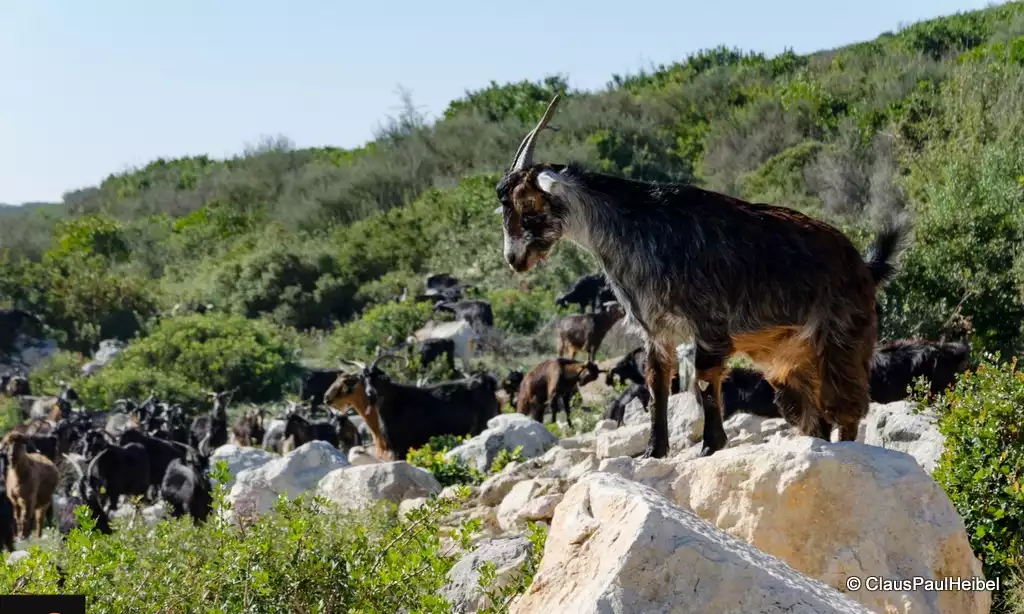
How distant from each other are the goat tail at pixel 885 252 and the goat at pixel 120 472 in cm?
992

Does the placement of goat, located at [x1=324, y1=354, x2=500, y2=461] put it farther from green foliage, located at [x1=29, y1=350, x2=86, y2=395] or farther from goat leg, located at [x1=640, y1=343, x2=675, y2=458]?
green foliage, located at [x1=29, y1=350, x2=86, y2=395]

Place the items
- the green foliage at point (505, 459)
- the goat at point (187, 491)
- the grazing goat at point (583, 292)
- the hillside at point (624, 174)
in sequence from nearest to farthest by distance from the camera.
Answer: the green foliage at point (505, 459), the goat at point (187, 491), the hillside at point (624, 174), the grazing goat at point (583, 292)

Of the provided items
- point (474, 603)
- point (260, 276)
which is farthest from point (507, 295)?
point (474, 603)

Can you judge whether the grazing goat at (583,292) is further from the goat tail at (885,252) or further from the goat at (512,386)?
the goat tail at (885,252)

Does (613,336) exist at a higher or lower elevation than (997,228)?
lower

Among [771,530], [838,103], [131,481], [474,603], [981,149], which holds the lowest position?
A: [131,481]

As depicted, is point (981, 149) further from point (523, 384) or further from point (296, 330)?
point (296, 330)

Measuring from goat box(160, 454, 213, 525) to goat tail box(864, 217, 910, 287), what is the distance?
23.1ft

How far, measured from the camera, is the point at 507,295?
26.9m

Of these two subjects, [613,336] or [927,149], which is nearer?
[927,149]

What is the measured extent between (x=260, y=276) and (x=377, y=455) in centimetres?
2153

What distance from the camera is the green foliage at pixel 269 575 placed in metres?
4.78

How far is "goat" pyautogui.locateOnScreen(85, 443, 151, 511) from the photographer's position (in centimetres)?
1409

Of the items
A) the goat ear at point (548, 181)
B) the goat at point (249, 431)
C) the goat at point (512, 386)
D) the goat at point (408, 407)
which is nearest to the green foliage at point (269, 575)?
the goat ear at point (548, 181)
